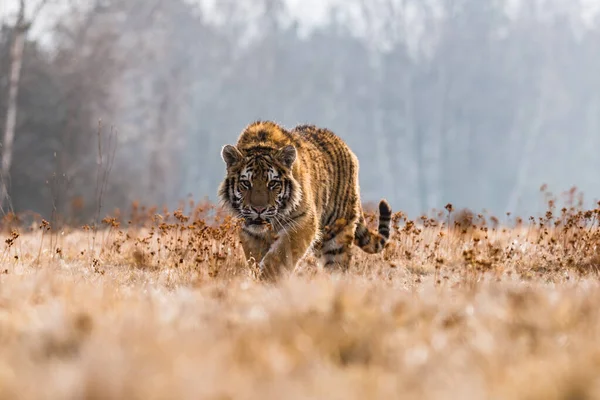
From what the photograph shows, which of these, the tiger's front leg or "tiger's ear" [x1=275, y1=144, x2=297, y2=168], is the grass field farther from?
"tiger's ear" [x1=275, y1=144, x2=297, y2=168]

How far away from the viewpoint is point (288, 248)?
6375 millimetres

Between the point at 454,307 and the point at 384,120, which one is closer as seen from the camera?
the point at 454,307

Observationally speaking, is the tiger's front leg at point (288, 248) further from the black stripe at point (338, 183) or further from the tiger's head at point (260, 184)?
the black stripe at point (338, 183)

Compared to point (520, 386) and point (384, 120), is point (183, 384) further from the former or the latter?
point (384, 120)

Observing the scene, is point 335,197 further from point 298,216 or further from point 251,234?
point 251,234

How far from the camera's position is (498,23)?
43562 millimetres

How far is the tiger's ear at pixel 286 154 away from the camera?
6.43 meters

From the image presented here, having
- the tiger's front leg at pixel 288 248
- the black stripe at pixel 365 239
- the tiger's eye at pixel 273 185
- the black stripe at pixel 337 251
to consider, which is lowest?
the tiger's front leg at pixel 288 248

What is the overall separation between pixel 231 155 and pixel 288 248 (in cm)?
106

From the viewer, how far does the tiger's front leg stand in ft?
20.4

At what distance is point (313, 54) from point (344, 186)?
3845 cm

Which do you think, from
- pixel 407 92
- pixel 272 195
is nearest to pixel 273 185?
pixel 272 195

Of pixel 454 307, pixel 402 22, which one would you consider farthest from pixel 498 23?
pixel 454 307

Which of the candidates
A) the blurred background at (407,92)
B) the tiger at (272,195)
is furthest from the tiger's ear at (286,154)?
the blurred background at (407,92)
